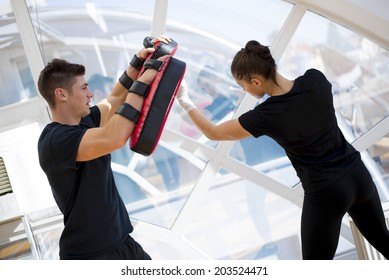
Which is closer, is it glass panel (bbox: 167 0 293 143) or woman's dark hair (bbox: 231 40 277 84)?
woman's dark hair (bbox: 231 40 277 84)

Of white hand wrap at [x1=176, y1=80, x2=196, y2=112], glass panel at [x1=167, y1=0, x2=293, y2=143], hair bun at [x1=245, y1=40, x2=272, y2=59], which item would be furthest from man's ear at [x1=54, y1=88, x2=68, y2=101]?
glass panel at [x1=167, y1=0, x2=293, y2=143]

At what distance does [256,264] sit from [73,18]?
2.77m

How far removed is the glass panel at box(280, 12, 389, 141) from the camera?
4.18 metres

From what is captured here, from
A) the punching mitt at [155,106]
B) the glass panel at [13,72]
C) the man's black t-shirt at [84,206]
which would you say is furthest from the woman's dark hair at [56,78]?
the glass panel at [13,72]

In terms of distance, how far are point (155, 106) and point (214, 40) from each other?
2154 millimetres

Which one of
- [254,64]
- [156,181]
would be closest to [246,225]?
[156,181]

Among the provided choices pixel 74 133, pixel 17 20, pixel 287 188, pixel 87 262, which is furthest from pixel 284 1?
pixel 87 262

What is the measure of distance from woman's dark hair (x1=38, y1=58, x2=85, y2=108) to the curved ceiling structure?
1336mm

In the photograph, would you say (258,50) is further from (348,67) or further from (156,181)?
(156,181)

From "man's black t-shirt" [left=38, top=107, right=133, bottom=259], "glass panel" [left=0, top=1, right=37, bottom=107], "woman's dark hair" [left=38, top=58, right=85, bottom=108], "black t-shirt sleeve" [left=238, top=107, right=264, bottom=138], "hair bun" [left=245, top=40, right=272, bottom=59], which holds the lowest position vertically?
"man's black t-shirt" [left=38, top=107, right=133, bottom=259]

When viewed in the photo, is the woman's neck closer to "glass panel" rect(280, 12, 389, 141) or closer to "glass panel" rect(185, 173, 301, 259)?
"glass panel" rect(280, 12, 389, 141)

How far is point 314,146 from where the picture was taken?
8.71ft

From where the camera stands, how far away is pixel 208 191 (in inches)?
185

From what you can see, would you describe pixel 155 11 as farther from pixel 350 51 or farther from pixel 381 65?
pixel 381 65
